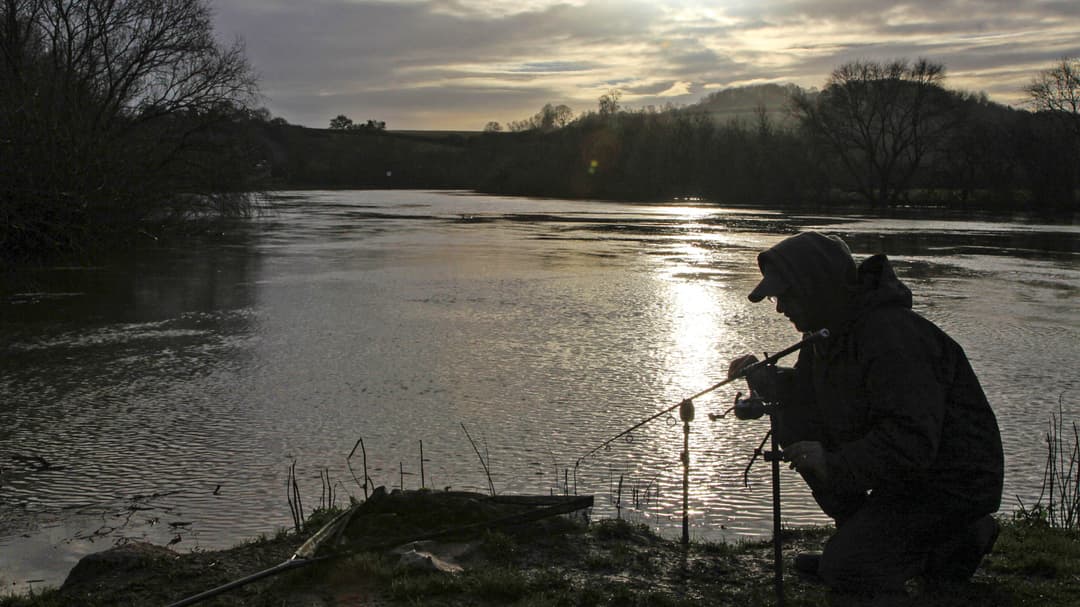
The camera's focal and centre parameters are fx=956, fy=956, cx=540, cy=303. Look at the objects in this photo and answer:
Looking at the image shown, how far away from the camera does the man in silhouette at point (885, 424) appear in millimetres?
3275

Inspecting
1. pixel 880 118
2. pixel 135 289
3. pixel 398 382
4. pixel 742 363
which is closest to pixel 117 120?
pixel 135 289

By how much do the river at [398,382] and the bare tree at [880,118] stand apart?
4495 cm

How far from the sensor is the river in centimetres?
602

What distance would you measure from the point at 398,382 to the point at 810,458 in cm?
650

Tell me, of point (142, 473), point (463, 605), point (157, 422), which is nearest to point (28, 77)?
point (157, 422)

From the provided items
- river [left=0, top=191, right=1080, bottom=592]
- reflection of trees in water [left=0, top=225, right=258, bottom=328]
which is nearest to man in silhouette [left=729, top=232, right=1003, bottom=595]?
river [left=0, top=191, right=1080, bottom=592]

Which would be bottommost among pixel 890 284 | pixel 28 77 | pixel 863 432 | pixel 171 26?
pixel 863 432

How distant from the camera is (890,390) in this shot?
327 centimetres

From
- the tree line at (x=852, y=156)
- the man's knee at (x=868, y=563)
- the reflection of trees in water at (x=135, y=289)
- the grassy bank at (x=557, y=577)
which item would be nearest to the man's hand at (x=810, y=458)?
the man's knee at (x=868, y=563)

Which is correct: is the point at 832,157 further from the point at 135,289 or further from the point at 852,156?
the point at 135,289

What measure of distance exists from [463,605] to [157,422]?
16.3 ft

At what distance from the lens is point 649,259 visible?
22.4 meters

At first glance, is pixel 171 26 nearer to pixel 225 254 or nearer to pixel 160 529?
pixel 225 254

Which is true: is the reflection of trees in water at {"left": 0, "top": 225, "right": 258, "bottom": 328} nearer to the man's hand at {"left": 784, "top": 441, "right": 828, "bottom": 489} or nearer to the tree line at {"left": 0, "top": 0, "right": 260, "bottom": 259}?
the tree line at {"left": 0, "top": 0, "right": 260, "bottom": 259}
